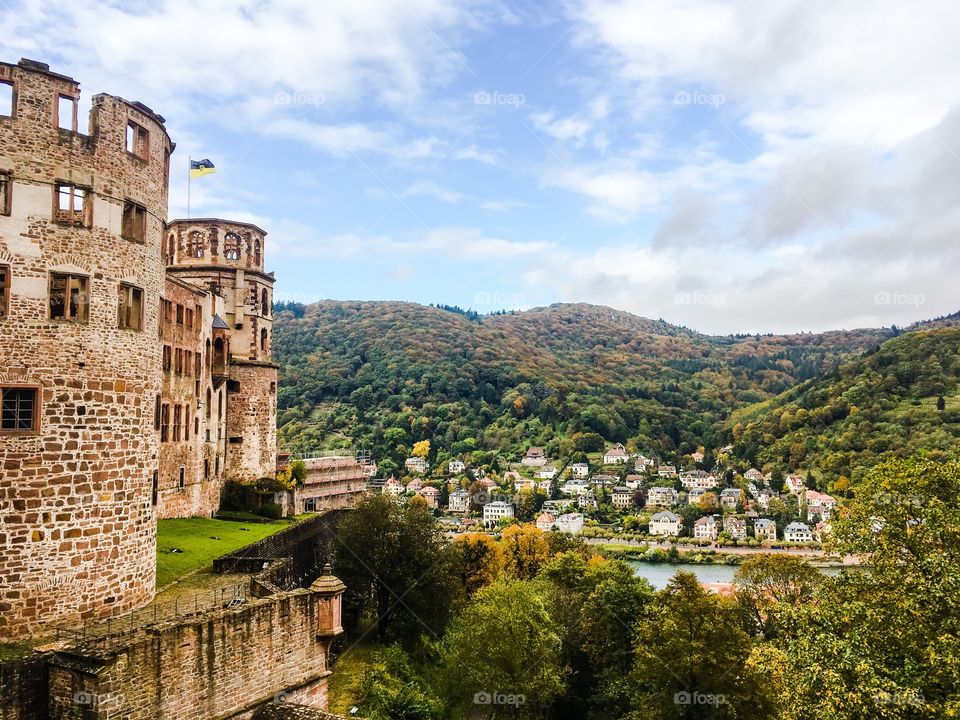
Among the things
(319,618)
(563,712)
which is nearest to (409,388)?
(563,712)

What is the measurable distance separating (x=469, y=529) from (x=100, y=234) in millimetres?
111142

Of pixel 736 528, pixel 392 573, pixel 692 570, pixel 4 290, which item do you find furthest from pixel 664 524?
pixel 4 290

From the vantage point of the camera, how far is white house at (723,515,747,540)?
12962 cm

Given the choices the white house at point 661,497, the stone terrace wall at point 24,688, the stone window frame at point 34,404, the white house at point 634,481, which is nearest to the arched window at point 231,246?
the stone window frame at point 34,404

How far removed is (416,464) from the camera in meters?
155

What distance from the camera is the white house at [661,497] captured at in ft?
504

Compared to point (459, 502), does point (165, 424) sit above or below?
above

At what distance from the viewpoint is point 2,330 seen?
14344 mm

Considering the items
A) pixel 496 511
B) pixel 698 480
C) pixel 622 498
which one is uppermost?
pixel 698 480

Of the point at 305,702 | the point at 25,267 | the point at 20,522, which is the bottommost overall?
the point at 305,702

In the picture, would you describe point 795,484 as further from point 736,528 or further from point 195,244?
point 195,244

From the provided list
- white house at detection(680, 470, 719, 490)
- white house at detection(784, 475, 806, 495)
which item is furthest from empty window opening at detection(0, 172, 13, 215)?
white house at detection(680, 470, 719, 490)

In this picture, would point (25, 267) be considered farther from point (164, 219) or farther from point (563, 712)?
point (563, 712)

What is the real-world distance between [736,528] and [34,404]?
435ft
